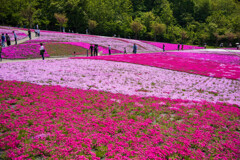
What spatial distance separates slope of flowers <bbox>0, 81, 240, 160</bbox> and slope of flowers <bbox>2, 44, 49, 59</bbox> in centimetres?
1975

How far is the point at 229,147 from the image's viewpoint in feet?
21.9

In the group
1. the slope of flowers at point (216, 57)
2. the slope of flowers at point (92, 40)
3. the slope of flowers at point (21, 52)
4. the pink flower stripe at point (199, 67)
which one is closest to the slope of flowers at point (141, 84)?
the pink flower stripe at point (199, 67)

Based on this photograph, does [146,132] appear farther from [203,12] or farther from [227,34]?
[203,12]

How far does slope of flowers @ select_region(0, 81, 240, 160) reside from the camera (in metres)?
6.16

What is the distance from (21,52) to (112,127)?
29756mm

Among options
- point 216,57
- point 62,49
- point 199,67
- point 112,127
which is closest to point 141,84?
point 112,127

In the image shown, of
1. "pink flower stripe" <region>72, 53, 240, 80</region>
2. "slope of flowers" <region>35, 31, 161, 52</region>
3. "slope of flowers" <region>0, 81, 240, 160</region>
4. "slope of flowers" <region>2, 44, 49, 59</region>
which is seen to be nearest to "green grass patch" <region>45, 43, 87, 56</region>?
"slope of flowers" <region>2, 44, 49, 59</region>

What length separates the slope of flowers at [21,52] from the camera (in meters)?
28.3

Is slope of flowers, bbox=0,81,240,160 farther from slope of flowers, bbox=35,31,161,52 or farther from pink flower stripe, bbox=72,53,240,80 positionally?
slope of flowers, bbox=35,31,161,52

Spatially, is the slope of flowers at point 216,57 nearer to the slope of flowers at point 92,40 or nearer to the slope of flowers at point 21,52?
the slope of flowers at point 92,40

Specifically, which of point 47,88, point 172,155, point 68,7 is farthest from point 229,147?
point 68,7

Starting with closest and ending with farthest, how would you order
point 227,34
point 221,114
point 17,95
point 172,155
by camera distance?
point 172,155, point 221,114, point 17,95, point 227,34

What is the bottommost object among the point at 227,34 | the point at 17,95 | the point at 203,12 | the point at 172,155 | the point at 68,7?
the point at 172,155

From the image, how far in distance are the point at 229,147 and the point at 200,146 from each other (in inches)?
46.7
